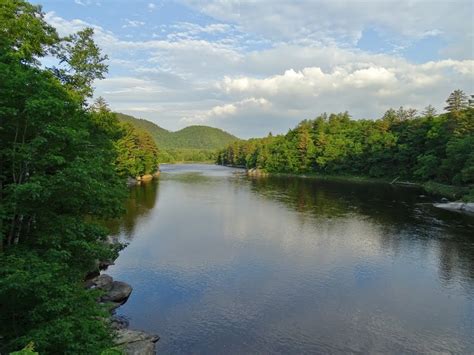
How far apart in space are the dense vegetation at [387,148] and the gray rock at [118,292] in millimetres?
43779

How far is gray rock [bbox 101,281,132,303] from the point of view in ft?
63.2

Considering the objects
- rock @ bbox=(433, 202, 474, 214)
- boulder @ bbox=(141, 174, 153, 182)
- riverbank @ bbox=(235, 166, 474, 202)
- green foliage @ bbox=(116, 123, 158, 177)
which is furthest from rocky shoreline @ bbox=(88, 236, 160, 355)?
boulder @ bbox=(141, 174, 153, 182)

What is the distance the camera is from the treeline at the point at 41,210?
9703 millimetres

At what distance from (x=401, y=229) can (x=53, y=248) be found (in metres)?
31.2

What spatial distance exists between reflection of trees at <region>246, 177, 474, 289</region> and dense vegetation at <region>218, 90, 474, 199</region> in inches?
308

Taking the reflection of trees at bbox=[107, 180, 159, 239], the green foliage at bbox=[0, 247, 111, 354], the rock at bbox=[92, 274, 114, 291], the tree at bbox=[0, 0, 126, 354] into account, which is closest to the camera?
the green foliage at bbox=[0, 247, 111, 354]

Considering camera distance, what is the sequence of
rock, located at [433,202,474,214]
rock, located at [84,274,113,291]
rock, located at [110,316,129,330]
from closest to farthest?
rock, located at [110,316,129,330], rock, located at [84,274,113,291], rock, located at [433,202,474,214]

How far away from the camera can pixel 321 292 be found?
2127 centimetres

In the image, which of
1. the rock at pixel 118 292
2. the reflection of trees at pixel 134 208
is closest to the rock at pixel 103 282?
the rock at pixel 118 292

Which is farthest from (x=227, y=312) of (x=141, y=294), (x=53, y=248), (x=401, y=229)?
(x=401, y=229)

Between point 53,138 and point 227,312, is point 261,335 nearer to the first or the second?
point 227,312

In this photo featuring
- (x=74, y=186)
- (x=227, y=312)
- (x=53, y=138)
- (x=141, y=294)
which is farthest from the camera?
(x=141, y=294)

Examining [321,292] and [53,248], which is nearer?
[53,248]

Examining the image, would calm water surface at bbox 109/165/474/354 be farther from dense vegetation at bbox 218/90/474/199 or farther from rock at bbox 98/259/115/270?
dense vegetation at bbox 218/90/474/199
